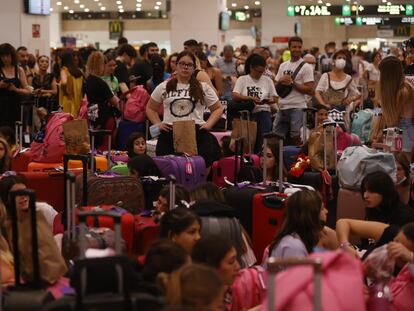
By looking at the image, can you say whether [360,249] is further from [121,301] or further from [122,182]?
[121,301]

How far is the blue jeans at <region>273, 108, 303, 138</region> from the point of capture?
38.2ft

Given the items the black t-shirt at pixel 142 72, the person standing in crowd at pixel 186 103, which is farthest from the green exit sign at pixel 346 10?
the person standing in crowd at pixel 186 103

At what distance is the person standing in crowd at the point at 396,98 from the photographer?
768 cm

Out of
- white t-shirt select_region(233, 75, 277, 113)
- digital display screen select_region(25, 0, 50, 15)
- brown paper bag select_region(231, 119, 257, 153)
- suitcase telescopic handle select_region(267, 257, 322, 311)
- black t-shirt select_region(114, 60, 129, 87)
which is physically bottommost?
suitcase telescopic handle select_region(267, 257, 322, 311)

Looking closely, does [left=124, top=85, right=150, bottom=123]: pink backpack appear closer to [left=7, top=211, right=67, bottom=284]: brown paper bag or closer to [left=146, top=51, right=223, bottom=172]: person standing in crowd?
[left=146, top=51, right=223, bottom=172]: person standing in crowd

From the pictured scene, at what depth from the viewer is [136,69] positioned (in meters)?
12.8

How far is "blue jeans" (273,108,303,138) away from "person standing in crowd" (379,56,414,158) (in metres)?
3.72

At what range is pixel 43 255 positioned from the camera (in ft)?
15.3

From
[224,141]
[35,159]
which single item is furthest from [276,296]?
[224,141]

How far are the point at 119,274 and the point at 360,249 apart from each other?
2.81m

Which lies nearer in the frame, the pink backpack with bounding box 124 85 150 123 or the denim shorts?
the denim shorts

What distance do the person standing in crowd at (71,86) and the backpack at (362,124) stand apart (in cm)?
389

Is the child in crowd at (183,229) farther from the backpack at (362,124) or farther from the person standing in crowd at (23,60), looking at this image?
the person standing in crowd at (23,60)

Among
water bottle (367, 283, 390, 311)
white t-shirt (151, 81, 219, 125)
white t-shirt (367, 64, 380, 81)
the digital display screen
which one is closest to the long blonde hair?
white t-shirt (151, 81, 219, 125)
